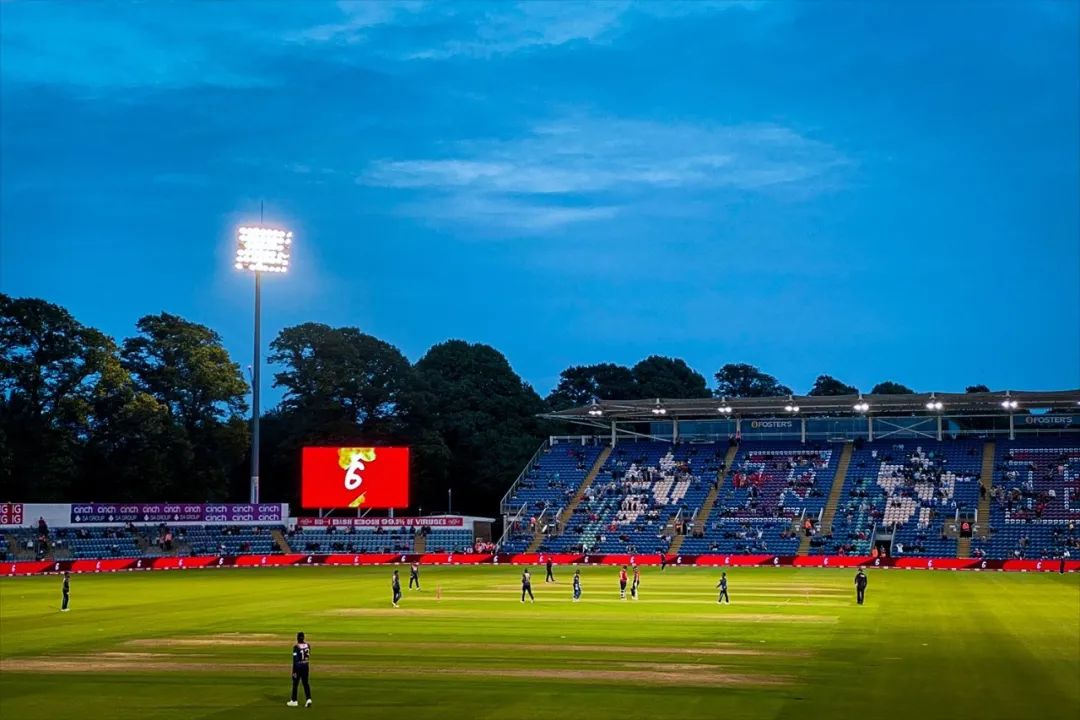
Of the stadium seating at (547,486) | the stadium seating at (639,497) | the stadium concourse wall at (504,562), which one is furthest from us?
the stadium seating at (547,486)

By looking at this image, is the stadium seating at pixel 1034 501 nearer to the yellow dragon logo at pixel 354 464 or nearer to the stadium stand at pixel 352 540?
the stadium stand at pixel 352 540

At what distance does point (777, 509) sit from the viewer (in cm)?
9888

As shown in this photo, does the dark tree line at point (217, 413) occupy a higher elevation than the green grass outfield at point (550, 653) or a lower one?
higher

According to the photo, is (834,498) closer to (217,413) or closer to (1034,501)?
(1034,501)

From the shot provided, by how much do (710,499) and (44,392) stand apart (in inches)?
2112

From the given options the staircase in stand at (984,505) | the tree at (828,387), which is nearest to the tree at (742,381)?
the tree at (828,387)

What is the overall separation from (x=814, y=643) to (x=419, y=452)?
275ft

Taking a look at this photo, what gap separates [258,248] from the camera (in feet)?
307

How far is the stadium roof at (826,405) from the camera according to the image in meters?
94.5

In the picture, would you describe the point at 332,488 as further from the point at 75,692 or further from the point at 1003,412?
the point at 75,692

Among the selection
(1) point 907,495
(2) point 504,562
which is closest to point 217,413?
(2) point 504,562

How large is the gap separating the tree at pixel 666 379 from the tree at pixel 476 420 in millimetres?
26552

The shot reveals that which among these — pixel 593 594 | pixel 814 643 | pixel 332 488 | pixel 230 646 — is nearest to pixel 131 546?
pixel 332 488

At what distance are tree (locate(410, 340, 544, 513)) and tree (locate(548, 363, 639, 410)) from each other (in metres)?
26.9
